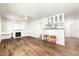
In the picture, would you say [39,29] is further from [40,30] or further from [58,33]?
[58,33]

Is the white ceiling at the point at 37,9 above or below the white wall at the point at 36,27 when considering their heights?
above

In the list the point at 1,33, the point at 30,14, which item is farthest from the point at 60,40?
the point at 1,33

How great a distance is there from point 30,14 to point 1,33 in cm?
58

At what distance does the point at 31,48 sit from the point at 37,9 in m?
0.67

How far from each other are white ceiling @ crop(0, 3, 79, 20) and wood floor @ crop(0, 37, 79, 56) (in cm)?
43

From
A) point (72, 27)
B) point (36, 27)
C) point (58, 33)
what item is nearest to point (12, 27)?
point (36, 27)

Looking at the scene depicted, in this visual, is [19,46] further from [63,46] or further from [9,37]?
[63,46]

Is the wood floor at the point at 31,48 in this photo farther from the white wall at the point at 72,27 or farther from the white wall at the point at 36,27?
the white wall at the point at 72,27

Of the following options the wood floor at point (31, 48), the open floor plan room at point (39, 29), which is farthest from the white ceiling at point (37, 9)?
the wood floor at point (31, 48)

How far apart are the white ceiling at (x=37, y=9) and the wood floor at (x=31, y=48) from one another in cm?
43

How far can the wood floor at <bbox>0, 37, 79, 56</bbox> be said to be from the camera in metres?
1.91

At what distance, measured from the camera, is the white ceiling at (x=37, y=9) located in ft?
6.22

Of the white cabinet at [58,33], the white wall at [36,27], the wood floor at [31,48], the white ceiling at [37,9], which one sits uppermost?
the white ceiling at [37,9]

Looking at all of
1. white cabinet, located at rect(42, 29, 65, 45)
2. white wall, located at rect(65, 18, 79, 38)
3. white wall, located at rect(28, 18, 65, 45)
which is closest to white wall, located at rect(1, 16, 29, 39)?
white wall, located at rect(28, 18, 65, 45)
